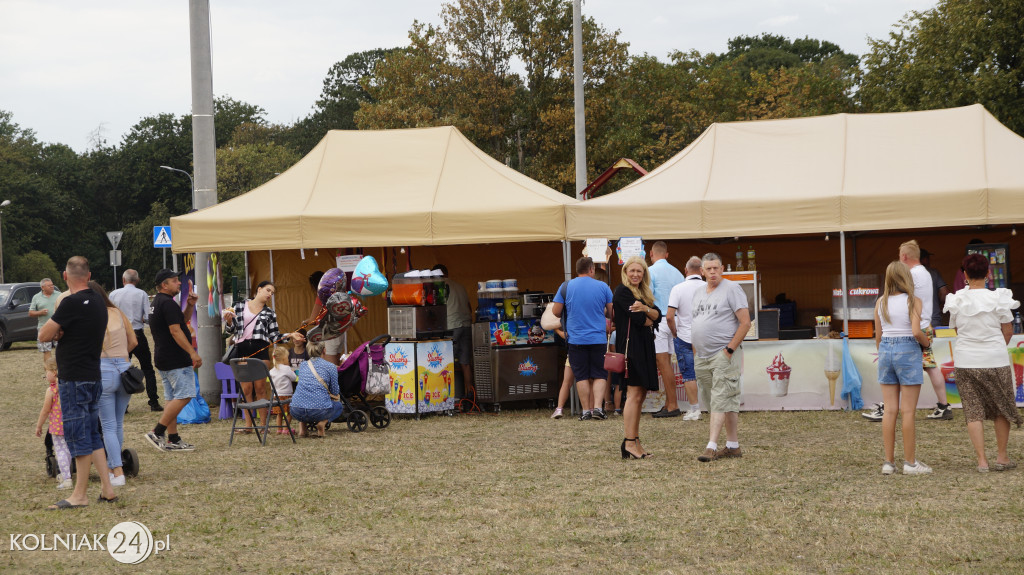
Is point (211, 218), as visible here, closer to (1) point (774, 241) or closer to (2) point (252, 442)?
(2) point (252, 442)

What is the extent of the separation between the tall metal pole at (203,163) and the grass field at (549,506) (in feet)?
11.3

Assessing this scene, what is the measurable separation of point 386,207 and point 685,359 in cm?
384

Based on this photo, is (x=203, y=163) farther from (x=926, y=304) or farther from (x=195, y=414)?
(x=926, y=304)

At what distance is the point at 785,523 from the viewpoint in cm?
593

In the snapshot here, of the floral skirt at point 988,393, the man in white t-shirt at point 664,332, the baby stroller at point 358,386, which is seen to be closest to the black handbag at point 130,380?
the baby stroller at point 358,386

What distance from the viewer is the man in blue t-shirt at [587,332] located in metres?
10.8

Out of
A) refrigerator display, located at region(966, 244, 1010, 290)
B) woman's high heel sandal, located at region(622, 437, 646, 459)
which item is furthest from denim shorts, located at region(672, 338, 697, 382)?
refrigerator display, located at region(966, 244, 1010, 290)

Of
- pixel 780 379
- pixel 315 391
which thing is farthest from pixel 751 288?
pixel 315 391

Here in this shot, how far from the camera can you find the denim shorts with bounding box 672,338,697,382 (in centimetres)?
1103

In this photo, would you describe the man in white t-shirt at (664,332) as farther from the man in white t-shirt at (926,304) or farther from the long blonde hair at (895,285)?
the long blonde hair at (895,285)

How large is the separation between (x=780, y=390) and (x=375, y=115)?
20.7m

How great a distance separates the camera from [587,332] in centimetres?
1082

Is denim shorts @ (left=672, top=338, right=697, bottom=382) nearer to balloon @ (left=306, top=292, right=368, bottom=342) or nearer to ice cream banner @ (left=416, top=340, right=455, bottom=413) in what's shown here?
ice cream banner @ (left=416, top=340, right=455, bottom=413)

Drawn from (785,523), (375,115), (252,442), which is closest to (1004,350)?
(785,523)
